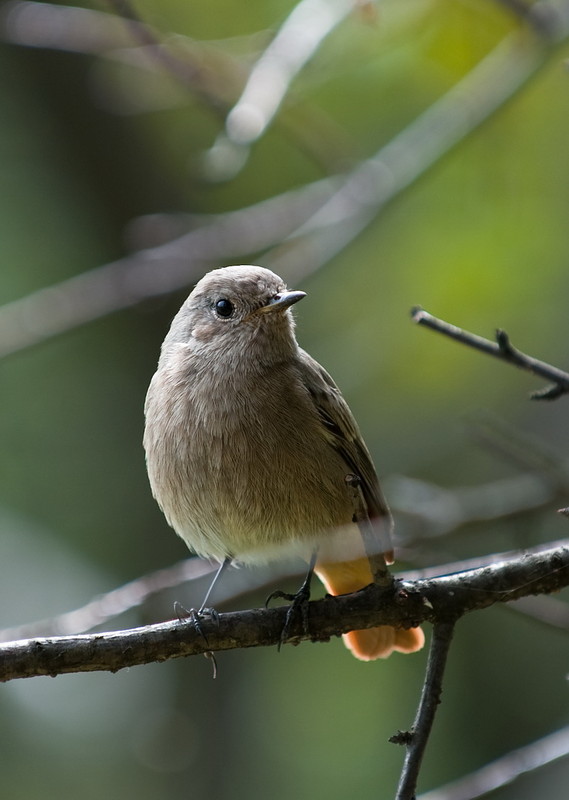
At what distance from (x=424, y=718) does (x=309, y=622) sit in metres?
0.76

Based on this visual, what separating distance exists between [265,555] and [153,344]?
13.4ft

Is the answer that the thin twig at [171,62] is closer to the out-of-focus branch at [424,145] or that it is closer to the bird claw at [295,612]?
the out-of-focus branch at [424,145]

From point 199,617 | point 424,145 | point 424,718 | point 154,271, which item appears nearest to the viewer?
point 424,718

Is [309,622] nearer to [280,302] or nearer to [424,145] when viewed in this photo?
[280,302]

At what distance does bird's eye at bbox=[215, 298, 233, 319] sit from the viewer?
185 inches

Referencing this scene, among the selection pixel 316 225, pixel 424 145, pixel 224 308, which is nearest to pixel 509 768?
pixel 224 308

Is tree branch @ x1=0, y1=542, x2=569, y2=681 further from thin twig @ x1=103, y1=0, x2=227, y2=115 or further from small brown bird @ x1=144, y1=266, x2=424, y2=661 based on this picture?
thin twig @ x1=103, y1=0, x2=227, y2=115

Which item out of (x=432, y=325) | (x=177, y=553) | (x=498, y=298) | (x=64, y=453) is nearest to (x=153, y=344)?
(x=64, y=453)

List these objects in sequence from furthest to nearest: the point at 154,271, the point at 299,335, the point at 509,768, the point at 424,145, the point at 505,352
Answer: the point at 299,335 → the point at 154,271 → the point at 424,145 → the point at 509,768 → the point at 505,352

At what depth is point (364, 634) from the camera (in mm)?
4621

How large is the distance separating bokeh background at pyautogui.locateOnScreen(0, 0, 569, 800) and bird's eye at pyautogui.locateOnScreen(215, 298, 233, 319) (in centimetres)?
80

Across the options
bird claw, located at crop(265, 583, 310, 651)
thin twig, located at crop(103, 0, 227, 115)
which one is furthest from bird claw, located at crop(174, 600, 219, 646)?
thin twig, located at crop(103, 0, 227, 115)

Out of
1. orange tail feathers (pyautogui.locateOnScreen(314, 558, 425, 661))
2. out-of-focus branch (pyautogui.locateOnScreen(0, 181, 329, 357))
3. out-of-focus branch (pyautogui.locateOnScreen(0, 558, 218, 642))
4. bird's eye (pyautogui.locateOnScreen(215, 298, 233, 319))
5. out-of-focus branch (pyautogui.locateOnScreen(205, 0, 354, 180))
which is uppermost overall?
out-of-focus branch (pyautogui.locateOnScreen(0, 181, 329, 357))

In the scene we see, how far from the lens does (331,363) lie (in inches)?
292
